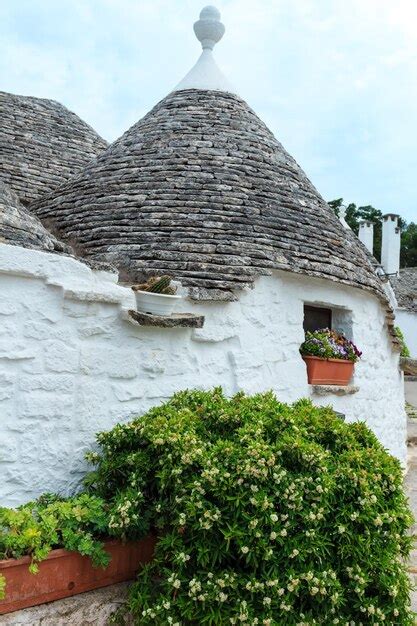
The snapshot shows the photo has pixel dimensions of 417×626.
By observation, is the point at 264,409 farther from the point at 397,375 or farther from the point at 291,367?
the point at 397,375

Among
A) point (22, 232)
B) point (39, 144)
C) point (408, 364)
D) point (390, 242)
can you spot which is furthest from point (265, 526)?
point (390, 242)

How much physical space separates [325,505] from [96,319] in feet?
6.47

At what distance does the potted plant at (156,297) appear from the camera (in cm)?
424

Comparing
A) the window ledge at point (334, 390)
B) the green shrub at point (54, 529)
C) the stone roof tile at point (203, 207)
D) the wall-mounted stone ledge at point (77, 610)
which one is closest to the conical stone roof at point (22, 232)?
the stone roof tile at point (203, 207)

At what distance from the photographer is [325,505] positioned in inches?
123

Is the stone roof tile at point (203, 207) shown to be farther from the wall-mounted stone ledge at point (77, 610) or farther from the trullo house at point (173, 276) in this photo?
the wall-mounted stone ledge at point (77, 610)

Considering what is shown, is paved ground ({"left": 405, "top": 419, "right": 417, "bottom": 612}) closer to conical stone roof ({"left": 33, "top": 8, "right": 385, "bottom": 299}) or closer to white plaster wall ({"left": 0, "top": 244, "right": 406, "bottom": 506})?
white plaster wall ({"left": 0, "top": 244, "right": 406, "bottom": 506})

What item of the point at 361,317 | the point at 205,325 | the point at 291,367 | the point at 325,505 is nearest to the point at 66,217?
the point at 205,325

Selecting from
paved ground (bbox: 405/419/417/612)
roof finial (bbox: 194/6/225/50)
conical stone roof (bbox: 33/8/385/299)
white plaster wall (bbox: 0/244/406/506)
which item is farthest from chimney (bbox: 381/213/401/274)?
white plaster wall (bbox: 0/244/406/506)

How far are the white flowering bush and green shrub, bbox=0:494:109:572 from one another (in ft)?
0.46

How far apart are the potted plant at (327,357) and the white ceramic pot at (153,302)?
6.82 feet

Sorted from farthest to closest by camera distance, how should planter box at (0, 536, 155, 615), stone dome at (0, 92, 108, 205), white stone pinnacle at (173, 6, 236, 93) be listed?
stone dome at (0, 92, 108, 205), white stone pinnacle at (173, 6, 236, 93), planter box at (0, 536, 155, 615)

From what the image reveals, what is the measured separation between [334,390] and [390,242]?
81.3 ft

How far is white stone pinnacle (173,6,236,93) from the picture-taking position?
794cm
